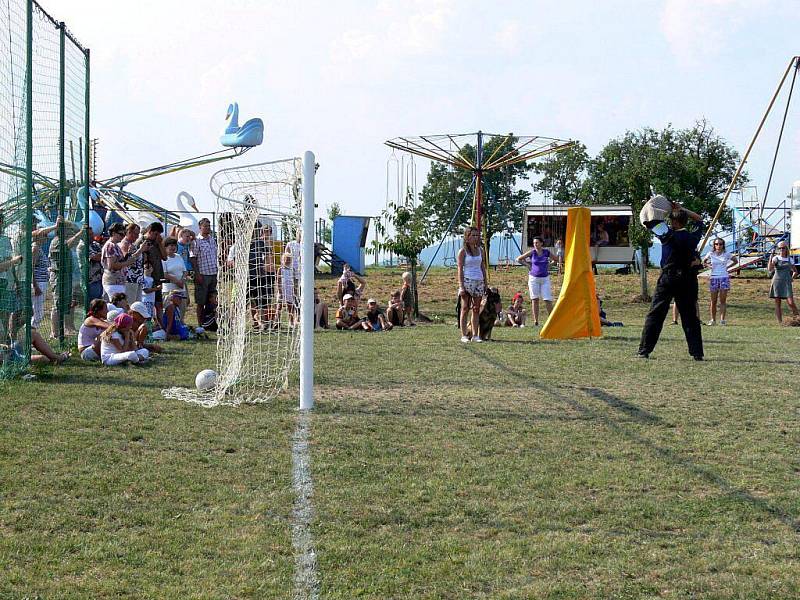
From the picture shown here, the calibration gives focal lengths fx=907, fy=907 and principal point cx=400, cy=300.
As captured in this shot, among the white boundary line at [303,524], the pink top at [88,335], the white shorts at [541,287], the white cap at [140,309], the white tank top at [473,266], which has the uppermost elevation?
the white tank top at [473,266]

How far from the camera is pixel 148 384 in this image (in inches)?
361

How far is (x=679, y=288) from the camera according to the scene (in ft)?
37.1

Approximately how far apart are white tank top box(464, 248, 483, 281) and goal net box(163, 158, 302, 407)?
12.4 feet

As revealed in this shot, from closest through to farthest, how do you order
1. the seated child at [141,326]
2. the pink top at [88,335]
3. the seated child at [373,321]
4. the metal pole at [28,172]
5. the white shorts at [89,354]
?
the metal pole at [28,172]
the white shorts at [89,354]
the pink top at [88,335]
the seated child at [141,326]
the seated child at [373,321]

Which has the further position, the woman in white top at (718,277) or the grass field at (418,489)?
the woman in white top at (718,277)

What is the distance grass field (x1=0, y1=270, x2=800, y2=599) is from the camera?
388 centimetres

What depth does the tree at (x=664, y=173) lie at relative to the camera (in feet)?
111

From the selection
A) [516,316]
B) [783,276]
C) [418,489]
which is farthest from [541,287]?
[418,489]

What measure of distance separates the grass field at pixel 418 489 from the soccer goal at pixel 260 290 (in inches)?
22.3

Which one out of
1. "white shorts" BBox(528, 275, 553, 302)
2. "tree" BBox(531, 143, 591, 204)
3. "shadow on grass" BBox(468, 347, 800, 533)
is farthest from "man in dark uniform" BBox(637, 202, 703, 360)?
"tree" BBox(531, 143, 591, 204)

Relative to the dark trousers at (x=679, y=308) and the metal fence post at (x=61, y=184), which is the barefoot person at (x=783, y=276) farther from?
the metal fence post at (x=61, y=184)

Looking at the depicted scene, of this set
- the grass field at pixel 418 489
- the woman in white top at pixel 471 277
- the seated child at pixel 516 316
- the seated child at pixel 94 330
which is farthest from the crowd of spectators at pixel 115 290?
the seated child at pixel 516 316

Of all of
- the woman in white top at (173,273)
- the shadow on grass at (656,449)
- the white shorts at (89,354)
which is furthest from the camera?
the woman in white top at (173,273)

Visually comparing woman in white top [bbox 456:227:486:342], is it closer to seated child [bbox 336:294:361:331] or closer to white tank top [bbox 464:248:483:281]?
white tank top [bbox 464:248:483:281]
